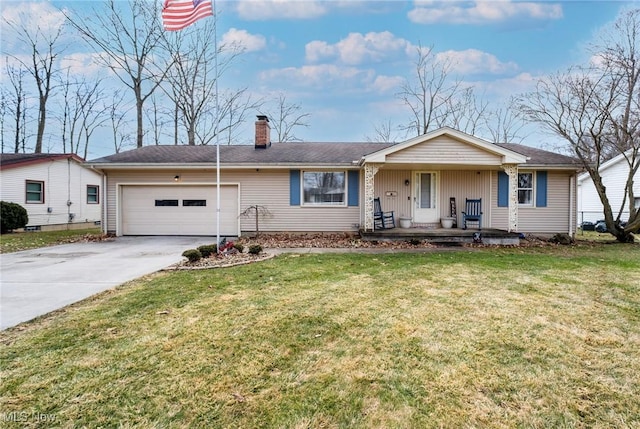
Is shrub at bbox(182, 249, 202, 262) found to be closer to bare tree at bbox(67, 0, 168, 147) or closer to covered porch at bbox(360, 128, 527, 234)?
covered porch at bbox(360, 128, 527, 234)

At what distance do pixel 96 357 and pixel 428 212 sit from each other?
10388 mm

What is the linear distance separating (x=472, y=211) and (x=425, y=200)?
1.62 m

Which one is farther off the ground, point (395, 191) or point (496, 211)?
point (395, 191)

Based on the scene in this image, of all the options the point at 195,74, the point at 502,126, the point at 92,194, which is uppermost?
the point at 195,74

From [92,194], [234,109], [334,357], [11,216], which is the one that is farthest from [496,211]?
[92,194]

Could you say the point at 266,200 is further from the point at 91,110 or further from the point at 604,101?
the point at 91,110

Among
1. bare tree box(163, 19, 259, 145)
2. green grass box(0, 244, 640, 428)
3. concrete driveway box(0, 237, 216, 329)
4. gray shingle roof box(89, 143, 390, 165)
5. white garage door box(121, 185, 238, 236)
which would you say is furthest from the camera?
bare tree box(163, 19, 259, 145)

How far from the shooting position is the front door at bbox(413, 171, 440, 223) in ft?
37.1

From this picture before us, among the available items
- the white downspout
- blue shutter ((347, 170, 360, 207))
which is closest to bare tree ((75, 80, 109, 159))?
blue shutter ((347, 170, 360, 207))

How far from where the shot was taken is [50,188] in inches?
612

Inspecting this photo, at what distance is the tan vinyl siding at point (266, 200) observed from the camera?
11.2 meters

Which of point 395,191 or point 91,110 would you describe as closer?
point 395,191

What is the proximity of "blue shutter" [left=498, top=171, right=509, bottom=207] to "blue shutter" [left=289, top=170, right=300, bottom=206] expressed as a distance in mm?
6937

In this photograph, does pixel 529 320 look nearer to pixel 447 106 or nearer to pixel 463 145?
pixel 463 145
